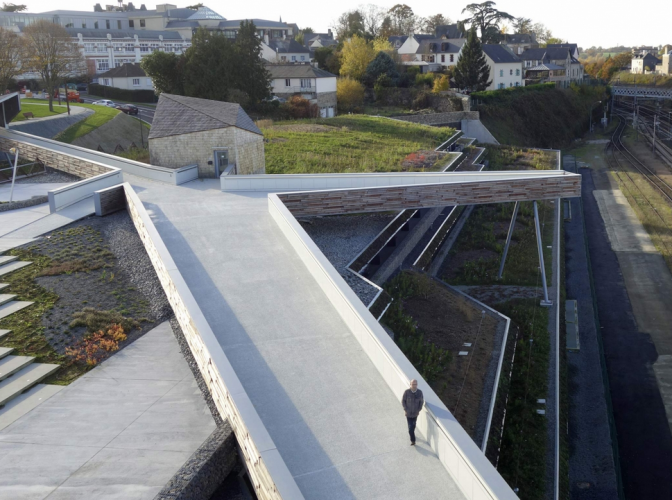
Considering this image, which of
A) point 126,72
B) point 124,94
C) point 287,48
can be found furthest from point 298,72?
point 287,48

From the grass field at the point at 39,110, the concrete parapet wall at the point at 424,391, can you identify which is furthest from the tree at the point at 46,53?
the concrete parapet wall at the point at 424,391

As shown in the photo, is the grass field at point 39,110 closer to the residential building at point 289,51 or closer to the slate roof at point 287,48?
the residential building at point 289,51

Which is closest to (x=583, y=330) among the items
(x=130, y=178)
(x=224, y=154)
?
(x=224, y=154)

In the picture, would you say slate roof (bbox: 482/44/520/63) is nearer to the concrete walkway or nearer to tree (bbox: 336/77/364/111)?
tree (bbox: 336/77/364/111)

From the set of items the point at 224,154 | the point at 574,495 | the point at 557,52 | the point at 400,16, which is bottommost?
the point at 574,495

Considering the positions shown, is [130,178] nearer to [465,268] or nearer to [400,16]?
[465,268]

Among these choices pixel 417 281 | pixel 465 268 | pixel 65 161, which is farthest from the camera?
pixel 65 161
